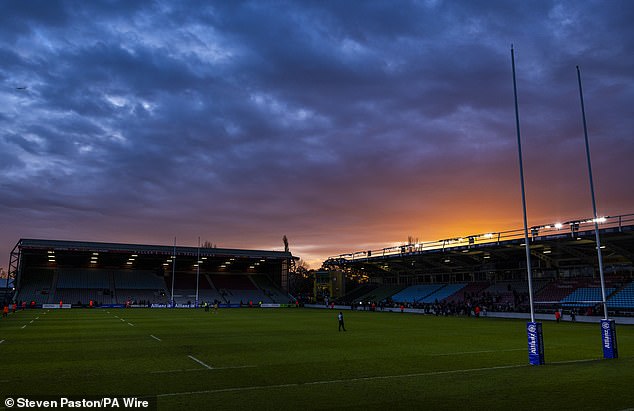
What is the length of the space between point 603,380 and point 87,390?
14.2 meters

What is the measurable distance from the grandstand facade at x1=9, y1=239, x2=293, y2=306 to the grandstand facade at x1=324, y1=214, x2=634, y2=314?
19.2 meters

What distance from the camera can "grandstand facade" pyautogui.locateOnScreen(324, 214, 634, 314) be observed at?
5181 cm

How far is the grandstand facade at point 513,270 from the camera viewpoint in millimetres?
51812


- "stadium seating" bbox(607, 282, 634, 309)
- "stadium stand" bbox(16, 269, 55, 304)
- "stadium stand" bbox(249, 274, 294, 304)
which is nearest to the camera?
"stadium seating" bbox(607, 282, 634, 309)

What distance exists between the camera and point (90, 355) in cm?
1895

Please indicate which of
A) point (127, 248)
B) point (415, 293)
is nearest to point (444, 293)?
point (415, 293)

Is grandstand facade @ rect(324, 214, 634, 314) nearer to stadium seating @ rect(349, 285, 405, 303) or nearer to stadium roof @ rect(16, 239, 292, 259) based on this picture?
stadium seating @ rect(349, 285, 405, 303)

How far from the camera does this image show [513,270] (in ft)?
226

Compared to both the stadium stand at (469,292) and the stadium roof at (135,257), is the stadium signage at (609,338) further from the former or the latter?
the stadium roof at (135,257)

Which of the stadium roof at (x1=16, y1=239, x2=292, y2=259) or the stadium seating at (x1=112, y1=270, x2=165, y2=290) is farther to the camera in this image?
the stadium seating at (x1=112, y1=270, x2=165, y2=290)

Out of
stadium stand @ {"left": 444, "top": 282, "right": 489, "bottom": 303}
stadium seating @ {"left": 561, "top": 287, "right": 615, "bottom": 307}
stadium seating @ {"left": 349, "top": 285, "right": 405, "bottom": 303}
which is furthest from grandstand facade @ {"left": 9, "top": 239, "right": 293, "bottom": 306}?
stadium seating @ {"left": 561, "top": 287, "right": 615, "bottom": 307}

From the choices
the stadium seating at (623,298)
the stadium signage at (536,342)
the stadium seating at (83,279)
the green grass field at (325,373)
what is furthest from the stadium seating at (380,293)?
the stadium signage at (536,342)

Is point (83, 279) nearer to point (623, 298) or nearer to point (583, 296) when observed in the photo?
point (583, 296)

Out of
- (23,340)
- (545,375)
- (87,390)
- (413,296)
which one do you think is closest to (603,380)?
(545,375)
